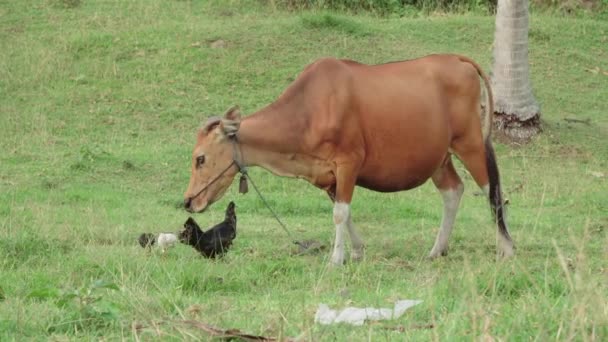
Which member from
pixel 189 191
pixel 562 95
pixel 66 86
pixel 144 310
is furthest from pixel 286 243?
pixel 562 95

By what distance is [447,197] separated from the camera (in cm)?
922

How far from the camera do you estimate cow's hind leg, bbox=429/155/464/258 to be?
900cm

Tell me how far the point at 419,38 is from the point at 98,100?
14.4 feet

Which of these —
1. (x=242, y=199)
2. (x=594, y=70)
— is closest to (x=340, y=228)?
(x=242, y=199)

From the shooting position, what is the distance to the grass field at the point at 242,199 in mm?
5590

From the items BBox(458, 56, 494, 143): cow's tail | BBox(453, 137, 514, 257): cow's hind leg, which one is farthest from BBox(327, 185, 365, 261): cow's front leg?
BBox(458, 56, 494, 143): cow's tail

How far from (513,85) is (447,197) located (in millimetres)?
4306

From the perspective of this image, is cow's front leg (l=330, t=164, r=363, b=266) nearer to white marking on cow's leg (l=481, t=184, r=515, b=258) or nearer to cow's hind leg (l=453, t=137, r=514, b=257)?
cow's hind leg (l=453, t=137, r=514, b=257)

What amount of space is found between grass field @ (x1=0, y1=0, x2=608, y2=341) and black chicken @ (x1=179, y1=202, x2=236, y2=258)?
0.31 ft

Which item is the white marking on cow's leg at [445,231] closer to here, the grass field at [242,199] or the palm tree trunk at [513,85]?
the grass field at [242,199]

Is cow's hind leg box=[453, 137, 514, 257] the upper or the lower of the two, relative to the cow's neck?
lower

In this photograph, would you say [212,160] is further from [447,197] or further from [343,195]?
[447,197]

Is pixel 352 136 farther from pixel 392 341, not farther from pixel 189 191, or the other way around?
pixel 392 341

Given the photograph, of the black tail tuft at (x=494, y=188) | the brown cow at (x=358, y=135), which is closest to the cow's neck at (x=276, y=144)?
the brown cow at (x=358, y=135)
